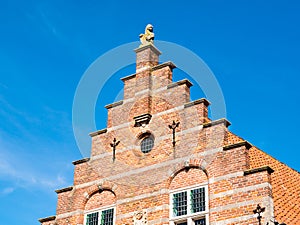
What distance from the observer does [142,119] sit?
20359 mm

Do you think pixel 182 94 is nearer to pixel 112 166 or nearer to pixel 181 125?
pixel 181 125

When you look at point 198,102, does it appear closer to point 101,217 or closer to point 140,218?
point 140,218

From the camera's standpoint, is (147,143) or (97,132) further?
(97,132)

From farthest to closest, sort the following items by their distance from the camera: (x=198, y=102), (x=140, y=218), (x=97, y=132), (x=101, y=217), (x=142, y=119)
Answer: (x=97, y=132)
(x=142, y=119)
(x=101, y=217)
(x=198, y=102)
(x=140, y=218)

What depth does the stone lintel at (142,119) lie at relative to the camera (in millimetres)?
20281

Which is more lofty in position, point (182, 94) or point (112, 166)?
point (182, 94)

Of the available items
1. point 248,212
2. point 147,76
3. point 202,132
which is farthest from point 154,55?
point 248,212

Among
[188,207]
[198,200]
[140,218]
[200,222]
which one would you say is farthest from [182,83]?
[200,222]

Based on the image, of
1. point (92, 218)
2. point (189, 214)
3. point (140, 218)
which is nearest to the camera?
point (189, 214)

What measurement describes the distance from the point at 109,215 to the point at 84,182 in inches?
66.1

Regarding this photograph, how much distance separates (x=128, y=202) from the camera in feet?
62.8

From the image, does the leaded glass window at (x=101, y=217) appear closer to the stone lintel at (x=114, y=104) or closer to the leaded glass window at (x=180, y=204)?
the leaded glass window at (x=180, y=204)

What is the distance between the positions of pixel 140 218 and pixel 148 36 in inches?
267

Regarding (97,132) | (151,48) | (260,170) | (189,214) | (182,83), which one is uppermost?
(151,48)
